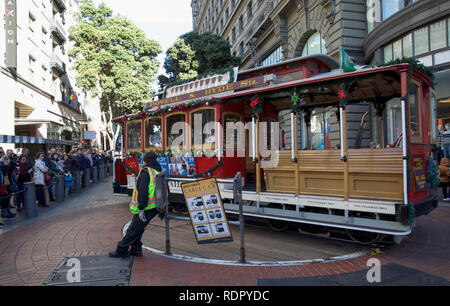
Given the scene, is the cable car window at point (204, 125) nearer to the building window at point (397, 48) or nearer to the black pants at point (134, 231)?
the black pants at point (134, 231)

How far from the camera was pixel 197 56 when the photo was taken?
25281 millimetres

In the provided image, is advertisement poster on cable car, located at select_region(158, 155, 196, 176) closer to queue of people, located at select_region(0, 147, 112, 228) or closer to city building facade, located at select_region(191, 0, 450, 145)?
city building facade, located at select_region(191, 0, 450, 145)

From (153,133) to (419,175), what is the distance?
23.3ft

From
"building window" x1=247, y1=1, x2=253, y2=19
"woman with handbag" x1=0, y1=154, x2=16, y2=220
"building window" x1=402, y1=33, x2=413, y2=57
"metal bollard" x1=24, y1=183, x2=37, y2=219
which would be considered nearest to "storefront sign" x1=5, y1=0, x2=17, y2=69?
"woman with handbag" x1=0, y1=154, x2=16, y2=220

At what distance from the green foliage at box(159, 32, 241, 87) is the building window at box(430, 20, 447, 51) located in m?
15.0

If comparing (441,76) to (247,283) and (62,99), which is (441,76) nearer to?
(247,283)

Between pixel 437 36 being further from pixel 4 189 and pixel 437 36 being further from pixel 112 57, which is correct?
pixel 112 57

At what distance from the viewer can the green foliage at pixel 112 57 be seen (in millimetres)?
22812

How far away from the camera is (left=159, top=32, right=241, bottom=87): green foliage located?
24558mm

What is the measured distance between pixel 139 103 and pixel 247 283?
21656 mm

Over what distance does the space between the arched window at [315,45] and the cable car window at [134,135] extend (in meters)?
10.7

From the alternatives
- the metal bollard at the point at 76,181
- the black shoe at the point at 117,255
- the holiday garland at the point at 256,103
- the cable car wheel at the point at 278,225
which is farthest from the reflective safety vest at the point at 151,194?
the metal bollard at the point at 76,181

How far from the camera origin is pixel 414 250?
19.2 feet
